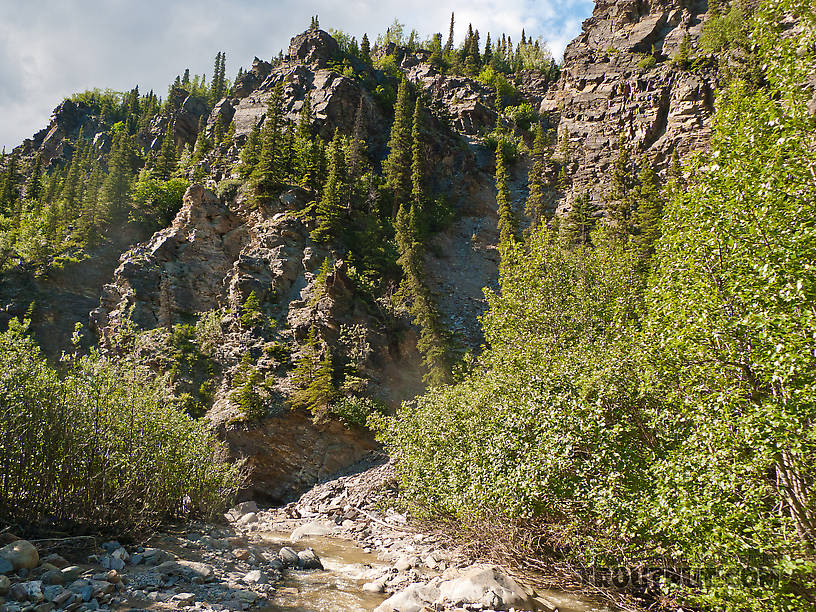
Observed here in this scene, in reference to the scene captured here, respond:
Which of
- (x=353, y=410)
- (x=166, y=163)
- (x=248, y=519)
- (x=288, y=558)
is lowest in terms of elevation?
(x=248, y=519)

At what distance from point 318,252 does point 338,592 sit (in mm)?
34292

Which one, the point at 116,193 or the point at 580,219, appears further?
the point at 116,193

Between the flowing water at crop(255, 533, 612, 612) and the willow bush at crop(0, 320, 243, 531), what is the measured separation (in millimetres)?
6093

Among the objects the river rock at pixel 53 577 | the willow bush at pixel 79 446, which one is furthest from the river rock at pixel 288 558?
the river rock at pixel 53 577

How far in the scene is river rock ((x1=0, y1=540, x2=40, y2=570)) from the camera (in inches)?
367

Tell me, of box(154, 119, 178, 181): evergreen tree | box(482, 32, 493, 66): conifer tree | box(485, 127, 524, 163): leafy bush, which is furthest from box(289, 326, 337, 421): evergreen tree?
box(482, 32, 493, 66): conifer tree

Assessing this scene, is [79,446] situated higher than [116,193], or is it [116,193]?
[116,193]

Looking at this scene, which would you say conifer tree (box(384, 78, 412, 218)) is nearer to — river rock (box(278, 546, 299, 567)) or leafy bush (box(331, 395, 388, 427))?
leafy bush (box(331, 395, 388, 427))

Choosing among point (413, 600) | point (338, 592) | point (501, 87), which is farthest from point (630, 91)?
point (338, 592)

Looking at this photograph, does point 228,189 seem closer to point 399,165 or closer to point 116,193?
point 116,193

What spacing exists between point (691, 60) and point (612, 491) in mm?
68285

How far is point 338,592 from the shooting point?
13289 mm

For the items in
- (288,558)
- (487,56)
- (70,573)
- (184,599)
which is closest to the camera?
(70,573)

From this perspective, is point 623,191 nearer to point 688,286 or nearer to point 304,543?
point 688,286
